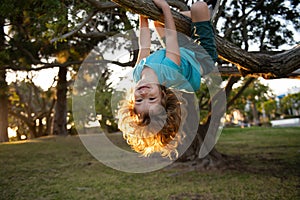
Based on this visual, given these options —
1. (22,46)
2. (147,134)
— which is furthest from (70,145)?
(147,134)

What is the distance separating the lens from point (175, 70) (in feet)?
9.29

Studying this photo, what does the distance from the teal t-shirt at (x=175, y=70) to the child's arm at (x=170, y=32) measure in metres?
0.05

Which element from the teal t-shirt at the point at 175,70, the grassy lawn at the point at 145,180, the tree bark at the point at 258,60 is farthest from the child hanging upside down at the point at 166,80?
the grassy lawn at the point at 145,180

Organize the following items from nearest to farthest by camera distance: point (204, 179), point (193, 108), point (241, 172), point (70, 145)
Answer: point (193, 108), point (204, 179), point (241, 172), point (70, 145)

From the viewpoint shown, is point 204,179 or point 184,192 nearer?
point 184,192

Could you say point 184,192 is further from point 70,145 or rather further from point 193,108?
point 70,145

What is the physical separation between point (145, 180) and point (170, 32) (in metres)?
4.46

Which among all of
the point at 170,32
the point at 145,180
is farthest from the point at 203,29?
the point at 145,180

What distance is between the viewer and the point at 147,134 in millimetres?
3066

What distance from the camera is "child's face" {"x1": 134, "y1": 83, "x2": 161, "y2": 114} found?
2801 millimetres

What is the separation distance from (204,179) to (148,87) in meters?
4.41

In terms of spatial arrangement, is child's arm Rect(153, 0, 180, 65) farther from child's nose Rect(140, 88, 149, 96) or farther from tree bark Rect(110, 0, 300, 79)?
child's nose Rect(140, 88, 149, 96)

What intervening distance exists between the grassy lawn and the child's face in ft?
9.36

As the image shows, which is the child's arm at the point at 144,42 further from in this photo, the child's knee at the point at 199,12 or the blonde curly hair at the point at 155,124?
the child's knee at the point at 199,12
